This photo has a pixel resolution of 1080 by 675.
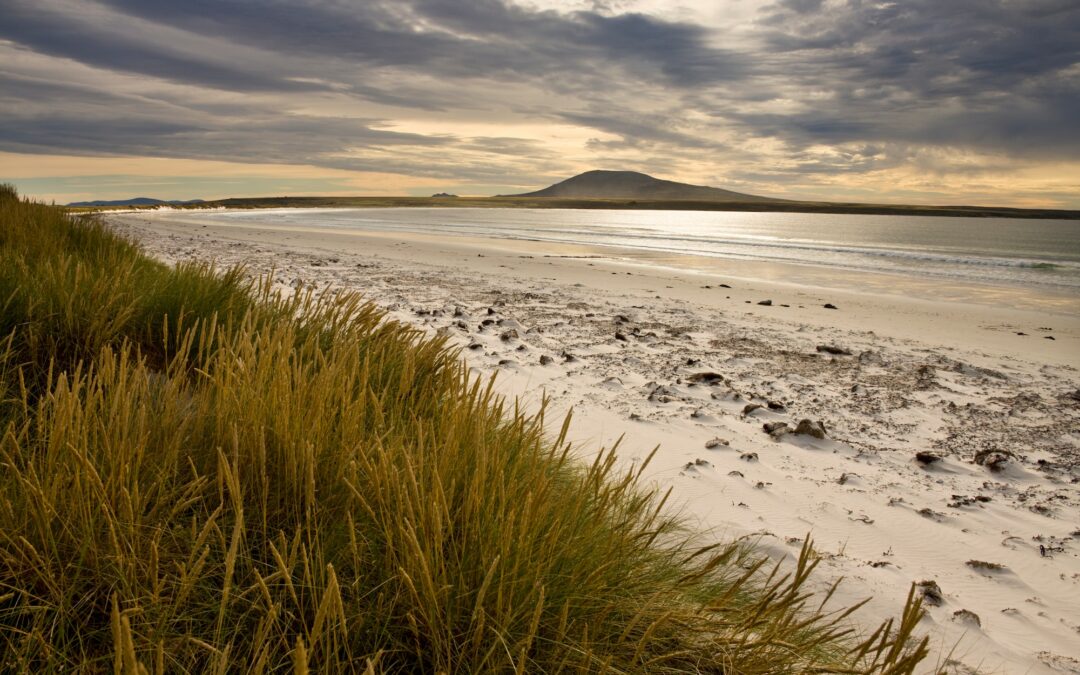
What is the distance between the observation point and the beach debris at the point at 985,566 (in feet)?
9.67

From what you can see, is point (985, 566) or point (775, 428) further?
point (775, 428)

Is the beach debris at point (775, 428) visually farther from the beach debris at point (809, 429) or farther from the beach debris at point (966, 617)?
the beach debris at point (966, 617)

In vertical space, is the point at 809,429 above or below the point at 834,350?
below

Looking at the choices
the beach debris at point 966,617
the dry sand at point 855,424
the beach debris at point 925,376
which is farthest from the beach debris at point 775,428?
the beach debris at point 925,376

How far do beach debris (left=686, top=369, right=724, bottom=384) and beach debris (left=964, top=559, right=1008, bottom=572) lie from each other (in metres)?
2.96

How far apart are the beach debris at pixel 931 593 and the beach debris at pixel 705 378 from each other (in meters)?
3.16

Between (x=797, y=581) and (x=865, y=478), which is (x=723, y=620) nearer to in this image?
(x=797, y=581)

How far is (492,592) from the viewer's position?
1454 mm

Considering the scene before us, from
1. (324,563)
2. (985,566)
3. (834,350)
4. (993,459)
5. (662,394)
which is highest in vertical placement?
(324,563)

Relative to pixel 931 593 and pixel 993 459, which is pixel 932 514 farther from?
pixel 993 459

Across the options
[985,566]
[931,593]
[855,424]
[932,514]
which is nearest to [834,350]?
[855,424]

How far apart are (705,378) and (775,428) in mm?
1333

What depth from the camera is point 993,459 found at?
4.21 m

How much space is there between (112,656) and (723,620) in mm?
1386
